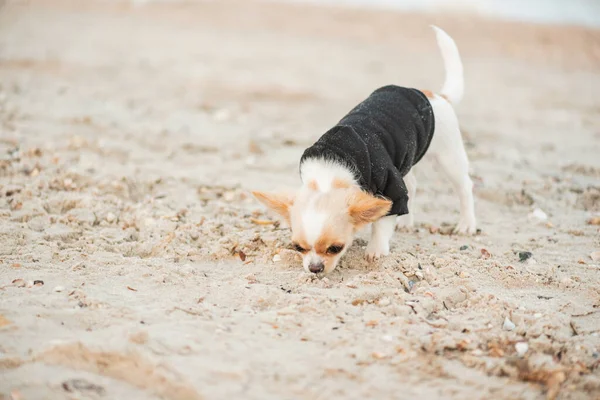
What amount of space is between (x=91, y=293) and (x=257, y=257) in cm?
115

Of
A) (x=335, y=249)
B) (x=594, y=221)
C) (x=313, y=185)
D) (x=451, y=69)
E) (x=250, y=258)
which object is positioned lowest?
(x=250, y=258)

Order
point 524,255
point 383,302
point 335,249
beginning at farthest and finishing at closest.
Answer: point 524,255, point 335,249, point 383,302

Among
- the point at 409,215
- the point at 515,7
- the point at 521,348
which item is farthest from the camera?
the point at 515,7

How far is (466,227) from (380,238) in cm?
101

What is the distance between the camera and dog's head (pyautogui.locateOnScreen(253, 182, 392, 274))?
3.76 meters

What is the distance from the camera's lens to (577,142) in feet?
24.2

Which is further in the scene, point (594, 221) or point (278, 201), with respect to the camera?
point (594, 221)

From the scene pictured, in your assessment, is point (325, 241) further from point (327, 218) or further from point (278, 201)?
point (278, 201)

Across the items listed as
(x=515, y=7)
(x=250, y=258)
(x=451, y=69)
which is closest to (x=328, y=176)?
(x=250, y=258)

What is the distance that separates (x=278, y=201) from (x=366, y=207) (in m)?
0.60

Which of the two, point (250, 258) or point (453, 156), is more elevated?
point (453, 156)

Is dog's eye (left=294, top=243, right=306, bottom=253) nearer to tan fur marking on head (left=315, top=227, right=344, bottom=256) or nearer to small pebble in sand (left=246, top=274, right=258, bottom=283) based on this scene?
tan fur marking on head (left=315, top=227, right=344, bottom=256)

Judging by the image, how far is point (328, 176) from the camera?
3949 mm

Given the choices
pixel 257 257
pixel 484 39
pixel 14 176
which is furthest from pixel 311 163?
pixel 484 39
